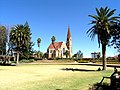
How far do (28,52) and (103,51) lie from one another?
67937 millimetres

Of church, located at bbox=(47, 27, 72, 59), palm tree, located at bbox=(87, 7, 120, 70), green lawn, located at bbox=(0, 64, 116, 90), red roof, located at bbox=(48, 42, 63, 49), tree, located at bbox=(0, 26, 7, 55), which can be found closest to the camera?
green lawn, located at bbox=(0, 64, 116, 90)

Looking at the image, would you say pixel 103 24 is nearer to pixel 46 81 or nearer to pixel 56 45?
pixel 46 81

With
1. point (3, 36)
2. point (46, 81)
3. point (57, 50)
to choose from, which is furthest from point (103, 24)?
point (57, 50)

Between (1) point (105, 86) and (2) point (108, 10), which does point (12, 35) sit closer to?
(2) point (108, 10)

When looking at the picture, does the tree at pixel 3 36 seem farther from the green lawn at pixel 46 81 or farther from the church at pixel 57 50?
the church at pixel 57 50

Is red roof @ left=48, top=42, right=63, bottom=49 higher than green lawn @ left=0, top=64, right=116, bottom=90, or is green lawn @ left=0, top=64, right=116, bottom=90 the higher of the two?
red roof @ left=48, top=42, right=63, bottom=49

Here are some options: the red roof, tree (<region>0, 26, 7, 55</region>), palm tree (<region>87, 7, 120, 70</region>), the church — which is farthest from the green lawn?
the red roof

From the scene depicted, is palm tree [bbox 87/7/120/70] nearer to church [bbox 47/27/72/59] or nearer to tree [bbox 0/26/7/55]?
tree [bbox 0/26/7/55]

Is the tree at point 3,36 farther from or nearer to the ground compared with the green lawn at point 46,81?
farther from the ground

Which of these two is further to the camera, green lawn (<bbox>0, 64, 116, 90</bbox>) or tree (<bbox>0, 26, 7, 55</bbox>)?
tree (<bbox>0, 26, 7, 55</bbox>)

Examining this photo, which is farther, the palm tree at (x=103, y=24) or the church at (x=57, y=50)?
the church at (x=57, y=50)

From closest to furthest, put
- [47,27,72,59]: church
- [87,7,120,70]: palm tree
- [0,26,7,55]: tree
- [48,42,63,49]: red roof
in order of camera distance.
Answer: [87,7,120,70]: palm tree
[0,26,7,55]: tree
[47,27,72,59]: church
[48,42,63,49]: red roof

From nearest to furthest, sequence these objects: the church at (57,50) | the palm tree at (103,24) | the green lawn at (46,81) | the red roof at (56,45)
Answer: the green lawn at (46,81) → the palm tree at (103,24) → the church at (57,50) → the red roof at (56,45)

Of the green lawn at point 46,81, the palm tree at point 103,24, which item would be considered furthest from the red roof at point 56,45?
the green lawn at point 46,81
